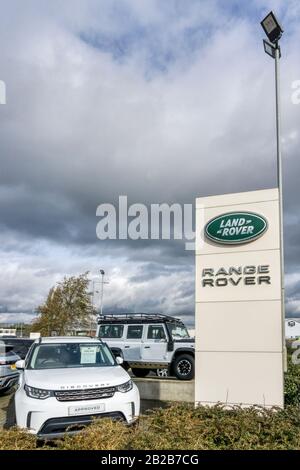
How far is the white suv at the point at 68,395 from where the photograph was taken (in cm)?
Answer: 588

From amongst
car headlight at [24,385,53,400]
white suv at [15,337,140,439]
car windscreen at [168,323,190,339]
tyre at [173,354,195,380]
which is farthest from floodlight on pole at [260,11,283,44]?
car windscreen at [168,323,190,339]

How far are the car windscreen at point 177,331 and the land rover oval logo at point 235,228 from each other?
6960mm

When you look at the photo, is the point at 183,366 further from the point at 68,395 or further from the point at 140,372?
the point at 68,395

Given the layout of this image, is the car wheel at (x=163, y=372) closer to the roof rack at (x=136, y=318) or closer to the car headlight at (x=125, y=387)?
the roof rack at (x=136, y=318)

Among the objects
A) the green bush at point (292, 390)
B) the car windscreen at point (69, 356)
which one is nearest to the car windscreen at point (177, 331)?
the green bush at point (292, 390)

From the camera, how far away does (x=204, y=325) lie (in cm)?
801

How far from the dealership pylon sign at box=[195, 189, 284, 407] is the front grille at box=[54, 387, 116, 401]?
2.16 m

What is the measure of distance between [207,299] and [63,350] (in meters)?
2.78

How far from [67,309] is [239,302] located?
1247 inches

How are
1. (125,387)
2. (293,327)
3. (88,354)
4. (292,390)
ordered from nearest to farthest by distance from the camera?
(125,387) < (88,354) < (292,390) < (293,327)

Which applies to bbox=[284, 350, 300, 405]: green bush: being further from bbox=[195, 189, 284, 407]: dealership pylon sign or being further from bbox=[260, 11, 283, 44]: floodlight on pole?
bbox=[260, 11, 283, 44]: floodlight on pole

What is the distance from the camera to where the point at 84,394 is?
616 centimetres

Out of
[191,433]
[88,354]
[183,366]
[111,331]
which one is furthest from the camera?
[111,331]

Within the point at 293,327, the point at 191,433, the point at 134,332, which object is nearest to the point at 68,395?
the point at 191,433
